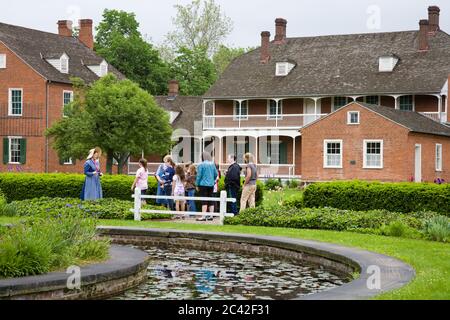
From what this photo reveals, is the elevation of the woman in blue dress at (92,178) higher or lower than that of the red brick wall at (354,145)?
lower

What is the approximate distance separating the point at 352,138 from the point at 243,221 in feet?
70.0

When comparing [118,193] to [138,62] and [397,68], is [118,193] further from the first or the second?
[138,62]

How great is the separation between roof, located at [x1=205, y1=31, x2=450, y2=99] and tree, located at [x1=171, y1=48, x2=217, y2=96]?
47.6 feet

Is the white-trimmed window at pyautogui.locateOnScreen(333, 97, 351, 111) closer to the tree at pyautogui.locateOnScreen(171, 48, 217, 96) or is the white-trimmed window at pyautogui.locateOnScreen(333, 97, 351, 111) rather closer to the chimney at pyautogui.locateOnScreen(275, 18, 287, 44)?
the chimney at pyautogui.locateOnScreen(275, 18, 287, 44)

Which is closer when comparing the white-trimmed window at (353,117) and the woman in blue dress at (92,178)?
the woman in blue dress at (92,178)

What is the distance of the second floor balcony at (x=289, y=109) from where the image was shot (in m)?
47.1

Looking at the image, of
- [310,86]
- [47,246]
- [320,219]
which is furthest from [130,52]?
[47,246]

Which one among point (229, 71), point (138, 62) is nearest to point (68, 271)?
point (229, 71)

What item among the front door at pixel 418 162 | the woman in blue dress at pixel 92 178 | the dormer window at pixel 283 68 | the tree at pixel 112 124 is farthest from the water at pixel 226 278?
the dormer window at pixel 283 68

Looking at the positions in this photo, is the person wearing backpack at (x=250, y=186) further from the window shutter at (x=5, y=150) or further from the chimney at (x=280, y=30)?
the chimney at (x=280, y=30)

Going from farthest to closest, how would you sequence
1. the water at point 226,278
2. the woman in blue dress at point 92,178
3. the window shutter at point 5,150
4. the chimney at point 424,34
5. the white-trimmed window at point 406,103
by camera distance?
the chimney at point 424,34
the window shutter at point 5,150
the white-trimmed window at point 406,103
the woman in blue dress at point 92,178
the water at point 226,278

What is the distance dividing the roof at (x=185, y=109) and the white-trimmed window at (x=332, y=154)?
51.1 feet

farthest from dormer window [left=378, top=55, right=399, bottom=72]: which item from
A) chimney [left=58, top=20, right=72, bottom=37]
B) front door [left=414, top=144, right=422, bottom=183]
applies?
chimney [left=58, top=20, right=72, bottom=37]

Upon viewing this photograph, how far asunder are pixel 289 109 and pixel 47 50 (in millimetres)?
15659
